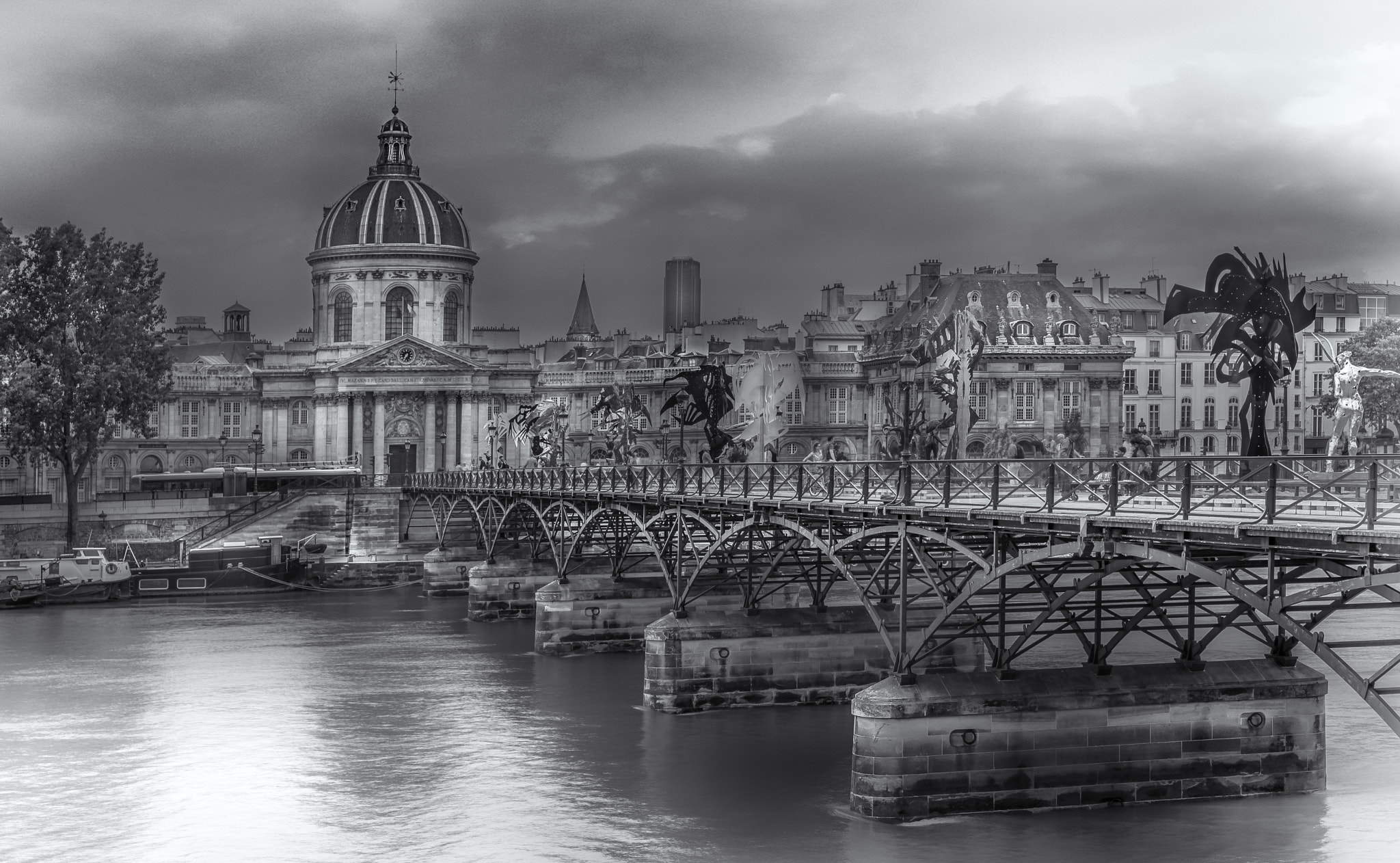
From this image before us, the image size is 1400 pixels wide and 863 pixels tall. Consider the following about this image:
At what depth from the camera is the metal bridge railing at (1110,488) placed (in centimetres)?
2247

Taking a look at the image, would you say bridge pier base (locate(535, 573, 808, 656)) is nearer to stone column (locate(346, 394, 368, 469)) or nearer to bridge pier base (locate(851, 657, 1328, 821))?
bridge pier base (locate(851, 657, 1328, 821))

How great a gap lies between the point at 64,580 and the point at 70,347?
11860 mm

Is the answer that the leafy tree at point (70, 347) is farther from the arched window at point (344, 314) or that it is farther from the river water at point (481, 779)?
the arched window at point (344, 314)

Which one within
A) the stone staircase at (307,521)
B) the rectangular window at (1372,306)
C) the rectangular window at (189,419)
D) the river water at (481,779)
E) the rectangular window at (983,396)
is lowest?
the river water at (481,779)

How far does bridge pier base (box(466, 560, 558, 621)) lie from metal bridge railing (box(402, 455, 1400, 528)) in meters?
16.6

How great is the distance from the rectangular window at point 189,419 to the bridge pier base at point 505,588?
67568mm

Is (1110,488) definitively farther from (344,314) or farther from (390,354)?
(344,314)

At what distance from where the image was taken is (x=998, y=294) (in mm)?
114625

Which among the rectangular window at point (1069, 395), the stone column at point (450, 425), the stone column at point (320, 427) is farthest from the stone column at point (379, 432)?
the rectangular window at point (1069, 395)

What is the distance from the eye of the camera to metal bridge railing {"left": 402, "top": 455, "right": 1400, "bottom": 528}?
73.7ft

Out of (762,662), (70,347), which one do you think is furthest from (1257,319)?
(70,347)

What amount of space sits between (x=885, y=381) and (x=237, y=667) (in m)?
77.3

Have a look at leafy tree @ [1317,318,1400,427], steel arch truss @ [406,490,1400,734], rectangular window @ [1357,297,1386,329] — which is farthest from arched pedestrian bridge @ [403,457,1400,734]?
rectangular window @ [1357,297,1386,329]

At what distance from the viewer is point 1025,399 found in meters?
114
